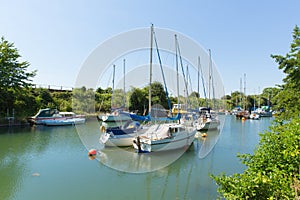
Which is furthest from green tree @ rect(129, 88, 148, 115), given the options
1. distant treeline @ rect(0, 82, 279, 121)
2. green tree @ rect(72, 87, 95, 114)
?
green tree @ rect(72, 87, 95, 114)

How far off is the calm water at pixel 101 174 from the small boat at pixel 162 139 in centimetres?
61

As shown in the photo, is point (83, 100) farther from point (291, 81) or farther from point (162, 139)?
point (291, 81)

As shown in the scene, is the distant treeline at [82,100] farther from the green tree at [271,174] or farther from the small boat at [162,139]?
the green tree at [271,174]

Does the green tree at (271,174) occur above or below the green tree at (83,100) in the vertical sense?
below

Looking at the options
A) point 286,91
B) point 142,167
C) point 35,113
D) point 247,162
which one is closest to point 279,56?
point 286,91

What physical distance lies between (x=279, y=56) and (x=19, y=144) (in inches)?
789

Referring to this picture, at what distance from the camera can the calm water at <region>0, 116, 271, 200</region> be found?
741cm

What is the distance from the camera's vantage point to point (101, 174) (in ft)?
31.1

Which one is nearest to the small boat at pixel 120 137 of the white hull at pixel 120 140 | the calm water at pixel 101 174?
the white hull at pixel 120 140

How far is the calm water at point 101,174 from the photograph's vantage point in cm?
741

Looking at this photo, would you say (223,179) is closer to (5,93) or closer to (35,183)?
(35,183)

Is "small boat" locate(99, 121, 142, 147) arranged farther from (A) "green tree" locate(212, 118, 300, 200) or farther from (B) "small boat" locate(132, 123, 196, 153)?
(A) "green tree" locate(212, 118, 300, 200)

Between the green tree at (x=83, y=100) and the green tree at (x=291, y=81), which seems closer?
the green tree at (x=291, y=81)

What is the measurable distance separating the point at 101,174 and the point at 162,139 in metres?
4.57
